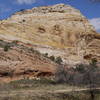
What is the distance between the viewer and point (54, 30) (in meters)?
71.3

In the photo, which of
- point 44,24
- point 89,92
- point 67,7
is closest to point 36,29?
point 44,24

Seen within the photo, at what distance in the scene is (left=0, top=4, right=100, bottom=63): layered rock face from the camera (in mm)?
64125

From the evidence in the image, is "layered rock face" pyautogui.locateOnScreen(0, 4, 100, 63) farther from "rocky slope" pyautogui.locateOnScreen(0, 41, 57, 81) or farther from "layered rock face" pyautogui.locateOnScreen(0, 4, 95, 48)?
"rocky slope" pyautogui.locateOnScreen(0, 41, 57, 81)

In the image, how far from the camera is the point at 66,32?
71.9 metres

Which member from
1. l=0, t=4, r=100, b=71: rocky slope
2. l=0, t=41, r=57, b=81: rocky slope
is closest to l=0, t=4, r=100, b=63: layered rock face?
l=0, t=4, r=100, b=71: rocky slope

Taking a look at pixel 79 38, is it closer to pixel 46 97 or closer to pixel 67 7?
pixel 67 7

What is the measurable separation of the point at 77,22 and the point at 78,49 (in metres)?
8.46

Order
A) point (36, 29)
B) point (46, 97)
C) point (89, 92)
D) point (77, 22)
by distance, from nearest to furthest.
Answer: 1. point (46, 97)
2. point (89, 92)
3. point (36, 29)
4. point (77, 22)

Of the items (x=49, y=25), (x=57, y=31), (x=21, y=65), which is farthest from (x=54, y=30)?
(x=21, y=65)

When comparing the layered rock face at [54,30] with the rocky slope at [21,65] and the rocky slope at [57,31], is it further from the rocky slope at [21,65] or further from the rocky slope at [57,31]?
the rocky slope at [21,65]

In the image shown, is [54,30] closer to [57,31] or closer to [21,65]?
[57,31]

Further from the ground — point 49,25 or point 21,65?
point 49,25

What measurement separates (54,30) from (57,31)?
0.85m

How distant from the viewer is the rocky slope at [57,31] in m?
64.2
